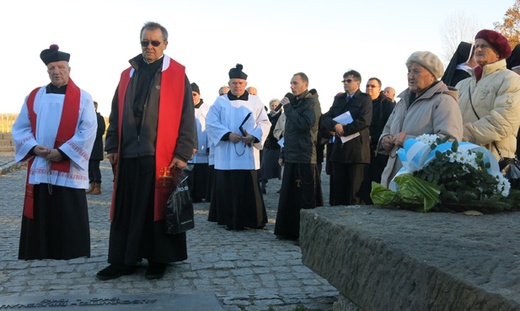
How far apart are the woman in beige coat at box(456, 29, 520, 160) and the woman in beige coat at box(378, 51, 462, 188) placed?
44 centimetres

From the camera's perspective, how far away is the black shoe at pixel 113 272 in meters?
4.86

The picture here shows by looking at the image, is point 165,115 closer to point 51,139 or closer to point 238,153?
point 51,139

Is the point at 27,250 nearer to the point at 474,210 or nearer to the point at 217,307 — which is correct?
the point at 217,307

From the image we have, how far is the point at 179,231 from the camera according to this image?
4.83 metres

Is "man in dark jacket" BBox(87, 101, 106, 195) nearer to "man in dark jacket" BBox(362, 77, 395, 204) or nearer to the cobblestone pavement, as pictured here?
the cobblestone pavement

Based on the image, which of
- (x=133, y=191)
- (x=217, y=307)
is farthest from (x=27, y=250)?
(x=217, y=307)

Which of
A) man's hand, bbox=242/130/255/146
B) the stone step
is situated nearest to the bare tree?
man's hand, bbox=242/130/255/146

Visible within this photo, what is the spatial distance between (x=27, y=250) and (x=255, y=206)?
3097mm

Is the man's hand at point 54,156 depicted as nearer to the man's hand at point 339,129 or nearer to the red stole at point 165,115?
the red stole at point 165,115

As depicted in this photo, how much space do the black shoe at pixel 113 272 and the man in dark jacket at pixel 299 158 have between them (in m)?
2.38

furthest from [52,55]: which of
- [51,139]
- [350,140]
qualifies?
[350,140]

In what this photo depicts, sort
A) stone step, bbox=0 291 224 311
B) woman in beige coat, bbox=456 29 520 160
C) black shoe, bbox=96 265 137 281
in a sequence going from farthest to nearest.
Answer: black shoe, bbox=96 265 137 281
woman in beige coat, bbox=456 29 520 160
stone step, bbox=0 291 224 311

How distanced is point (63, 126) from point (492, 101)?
3.61 meters

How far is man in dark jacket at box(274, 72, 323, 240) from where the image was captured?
6973 mm
